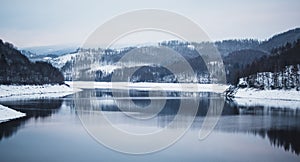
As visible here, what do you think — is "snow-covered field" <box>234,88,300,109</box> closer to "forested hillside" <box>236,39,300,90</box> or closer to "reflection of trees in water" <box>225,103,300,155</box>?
"forested hillside" <box>236,39,300,90</box>

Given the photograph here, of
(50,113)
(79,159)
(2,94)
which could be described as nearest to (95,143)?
(79,159)

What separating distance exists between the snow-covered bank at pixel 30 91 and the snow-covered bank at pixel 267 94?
78.5 ft

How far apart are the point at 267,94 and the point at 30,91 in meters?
31.4

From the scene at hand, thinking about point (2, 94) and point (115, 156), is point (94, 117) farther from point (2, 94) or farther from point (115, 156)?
point (2, 94)

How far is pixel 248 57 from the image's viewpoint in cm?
11794

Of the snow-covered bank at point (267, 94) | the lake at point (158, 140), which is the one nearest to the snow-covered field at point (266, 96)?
the snow-covered bank at point (267, 94)

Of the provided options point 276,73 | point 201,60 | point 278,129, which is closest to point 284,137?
point 278,129

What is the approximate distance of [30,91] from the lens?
166 ft

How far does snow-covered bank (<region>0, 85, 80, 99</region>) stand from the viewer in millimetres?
43734

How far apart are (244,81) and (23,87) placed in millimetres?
30600

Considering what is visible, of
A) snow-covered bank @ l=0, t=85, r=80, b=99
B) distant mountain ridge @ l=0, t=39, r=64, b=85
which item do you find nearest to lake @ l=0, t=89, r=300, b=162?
snow-covered bank @ l=0, t=85, r=80, b=99

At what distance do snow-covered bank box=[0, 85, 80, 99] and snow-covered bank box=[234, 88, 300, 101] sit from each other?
2393 centimetres

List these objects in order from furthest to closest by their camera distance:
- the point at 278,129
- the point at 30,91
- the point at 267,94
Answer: the point at 30,91 → the point at 267,94 → the point at 278,129

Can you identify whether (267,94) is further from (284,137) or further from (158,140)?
(158,140)
